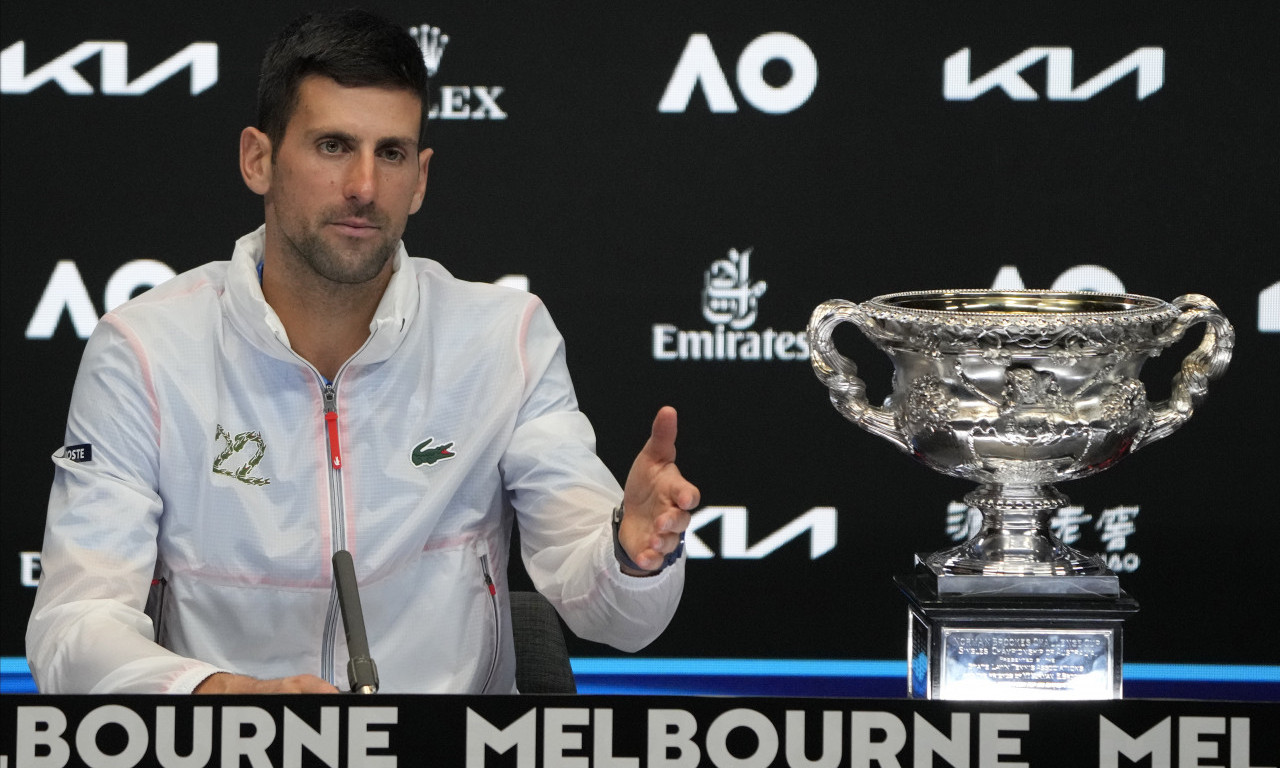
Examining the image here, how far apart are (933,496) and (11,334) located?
2002mm

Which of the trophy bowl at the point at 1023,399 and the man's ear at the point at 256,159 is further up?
the man's ear at the point at 256,159

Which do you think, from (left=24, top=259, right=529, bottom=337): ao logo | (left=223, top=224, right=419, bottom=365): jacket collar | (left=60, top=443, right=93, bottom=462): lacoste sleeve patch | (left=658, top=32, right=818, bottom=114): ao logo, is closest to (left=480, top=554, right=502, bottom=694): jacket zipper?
(left=223, top=224, right=419, bottom=365): jacket collar

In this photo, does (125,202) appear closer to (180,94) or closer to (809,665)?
(180,94)

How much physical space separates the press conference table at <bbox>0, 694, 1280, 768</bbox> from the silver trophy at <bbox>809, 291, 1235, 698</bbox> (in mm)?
273

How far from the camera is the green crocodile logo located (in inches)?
82.7

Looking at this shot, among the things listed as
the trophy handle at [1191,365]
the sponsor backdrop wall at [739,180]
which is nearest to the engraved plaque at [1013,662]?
the trophy handle at [1191,365]

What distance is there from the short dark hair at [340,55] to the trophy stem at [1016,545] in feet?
3.12

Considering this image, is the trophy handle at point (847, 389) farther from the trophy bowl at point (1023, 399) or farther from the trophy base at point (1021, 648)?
the trophy base at point (1021, 648)

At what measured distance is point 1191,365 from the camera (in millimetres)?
1715

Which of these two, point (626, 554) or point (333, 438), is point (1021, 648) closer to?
→ point (626, 554)

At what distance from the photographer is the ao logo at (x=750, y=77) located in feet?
10.8

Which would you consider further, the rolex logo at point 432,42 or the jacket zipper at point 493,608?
the rolex logo at point 432,42

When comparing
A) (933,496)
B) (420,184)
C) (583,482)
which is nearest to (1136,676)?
(933,496)

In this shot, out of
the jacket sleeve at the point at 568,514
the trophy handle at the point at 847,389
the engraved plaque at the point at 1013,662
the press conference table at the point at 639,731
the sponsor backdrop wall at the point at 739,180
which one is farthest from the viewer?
the sponsor backdrop wall at the point at 739,180
